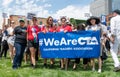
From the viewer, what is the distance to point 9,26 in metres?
16.4

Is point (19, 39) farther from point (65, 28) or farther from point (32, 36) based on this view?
point (65, 28)

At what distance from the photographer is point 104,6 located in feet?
392

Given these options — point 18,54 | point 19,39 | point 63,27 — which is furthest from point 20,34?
point 63,27

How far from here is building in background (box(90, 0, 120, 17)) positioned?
118 meters

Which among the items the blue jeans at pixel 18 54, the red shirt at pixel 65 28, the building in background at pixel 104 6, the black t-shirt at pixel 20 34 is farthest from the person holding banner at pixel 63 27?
the building in background at pixel 104 6

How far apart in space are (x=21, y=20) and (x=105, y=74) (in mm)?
4100

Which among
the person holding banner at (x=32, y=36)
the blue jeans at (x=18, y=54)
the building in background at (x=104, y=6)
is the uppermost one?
the building in background at (x=104, y=6)

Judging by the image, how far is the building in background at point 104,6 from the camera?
4643 inches

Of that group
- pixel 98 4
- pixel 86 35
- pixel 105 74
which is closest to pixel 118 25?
pixel 86 35

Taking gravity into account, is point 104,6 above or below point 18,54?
above

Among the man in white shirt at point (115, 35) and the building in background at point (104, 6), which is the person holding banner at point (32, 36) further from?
the building in background at point (104, 6)

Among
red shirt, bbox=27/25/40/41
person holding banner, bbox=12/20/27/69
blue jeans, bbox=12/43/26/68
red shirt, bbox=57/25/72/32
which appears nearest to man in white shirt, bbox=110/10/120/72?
red shirt, bbox=57/25/72/32

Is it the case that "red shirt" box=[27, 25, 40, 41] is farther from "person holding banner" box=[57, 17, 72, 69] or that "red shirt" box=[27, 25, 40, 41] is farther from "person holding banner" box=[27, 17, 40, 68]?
"person holding banner" box=[57, 17, 72, 69]

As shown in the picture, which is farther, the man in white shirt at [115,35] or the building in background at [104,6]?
the building in background at [104,6]
